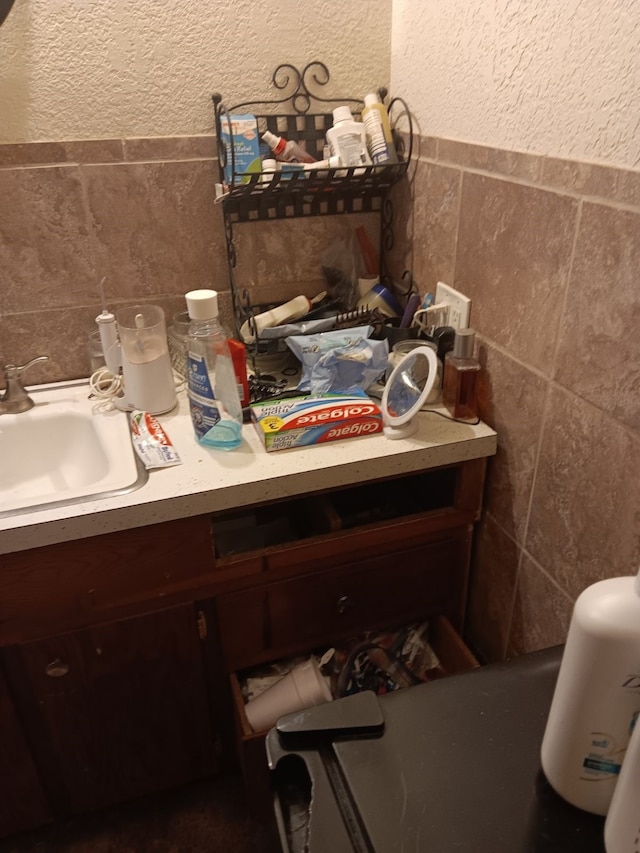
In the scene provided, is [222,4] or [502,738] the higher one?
[222,4]

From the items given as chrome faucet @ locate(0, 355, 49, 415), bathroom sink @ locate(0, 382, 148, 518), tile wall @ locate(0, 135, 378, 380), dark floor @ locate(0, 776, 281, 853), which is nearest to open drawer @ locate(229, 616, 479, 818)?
dark floor @ locate(0, 776, 281, 853)

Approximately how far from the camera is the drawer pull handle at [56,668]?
1037mm

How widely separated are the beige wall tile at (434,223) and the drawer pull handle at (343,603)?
0.59 m

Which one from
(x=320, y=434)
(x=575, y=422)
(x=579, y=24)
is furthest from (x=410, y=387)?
(x=579, y=24)

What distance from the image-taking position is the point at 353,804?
1.85 ft

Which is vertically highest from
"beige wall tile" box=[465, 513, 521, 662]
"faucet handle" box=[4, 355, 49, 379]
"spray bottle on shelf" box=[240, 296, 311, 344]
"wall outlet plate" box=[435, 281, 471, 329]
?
"wall outlet plate" box=[435, 281, 471, 329]

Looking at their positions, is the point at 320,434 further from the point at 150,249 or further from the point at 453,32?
the point at 453,32

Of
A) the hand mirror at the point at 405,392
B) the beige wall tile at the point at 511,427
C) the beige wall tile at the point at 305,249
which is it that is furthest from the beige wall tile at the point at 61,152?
the beige wall tile at the point at 511,427

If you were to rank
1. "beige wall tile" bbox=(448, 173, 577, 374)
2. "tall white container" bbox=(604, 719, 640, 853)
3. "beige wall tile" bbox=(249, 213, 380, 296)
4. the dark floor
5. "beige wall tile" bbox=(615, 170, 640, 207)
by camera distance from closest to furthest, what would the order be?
1. "tall white container" bbox=(604, 719, 640, 853)
2. "beige wall tile" bbox=(615, 170, 640, 207)
3. "beige wall tile" bbox=(448, 173, 577, 374)
4. the dark floor
5. "beige wall tile" bbox=(249, 213, 380, 296)

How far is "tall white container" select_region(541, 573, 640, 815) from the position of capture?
Result: 19.1 inches

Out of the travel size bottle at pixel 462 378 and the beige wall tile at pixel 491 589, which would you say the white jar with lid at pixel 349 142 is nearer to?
the travel size bottle at pixel 462 378

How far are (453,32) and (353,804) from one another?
108cm

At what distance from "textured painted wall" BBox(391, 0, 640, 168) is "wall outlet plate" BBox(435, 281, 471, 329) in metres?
0.25

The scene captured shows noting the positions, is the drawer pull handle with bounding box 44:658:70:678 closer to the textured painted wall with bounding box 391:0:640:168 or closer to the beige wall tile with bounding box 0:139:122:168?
the beige wall tile with bounding box 0:139:122:168
